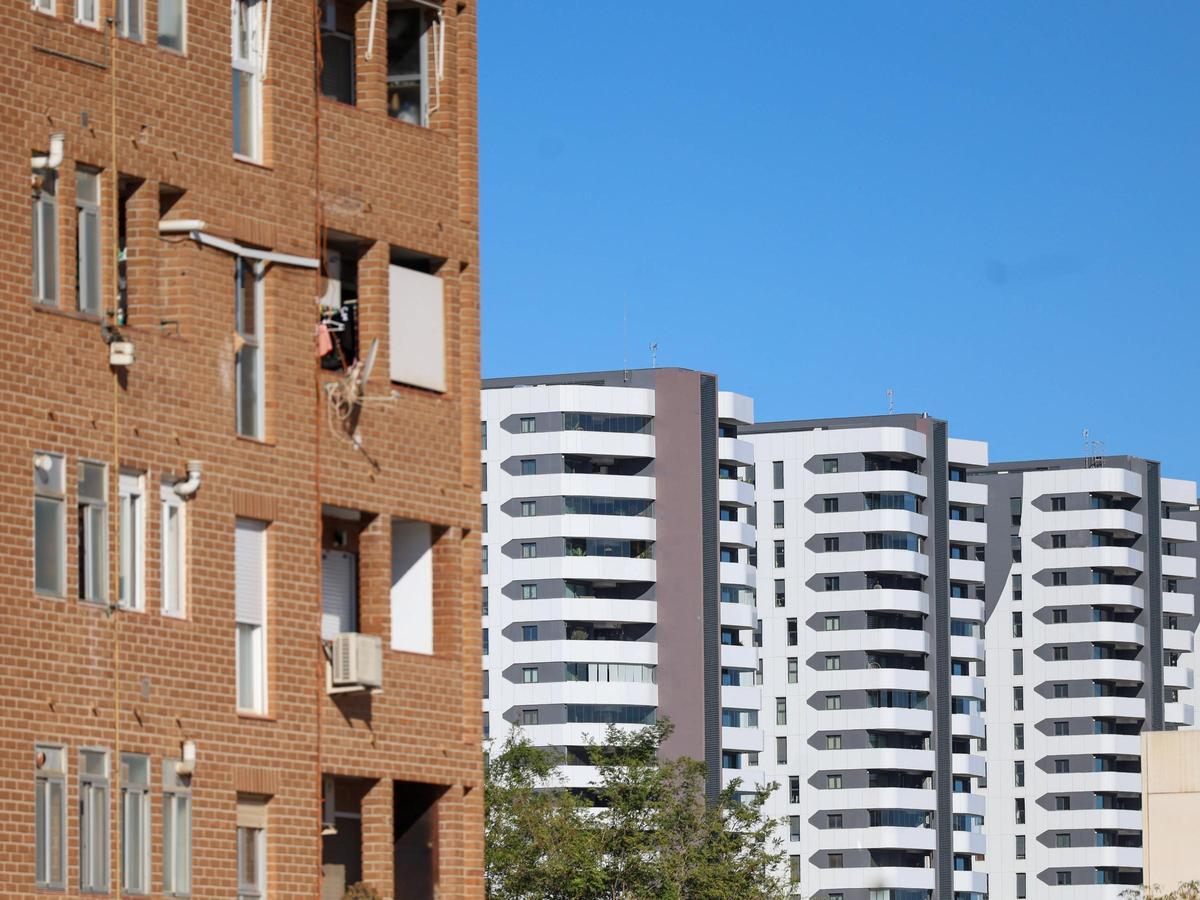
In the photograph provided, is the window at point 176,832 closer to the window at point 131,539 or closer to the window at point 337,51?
the window at point 131,539

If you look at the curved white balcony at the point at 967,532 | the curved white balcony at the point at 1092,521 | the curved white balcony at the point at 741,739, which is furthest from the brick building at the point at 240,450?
the curved white balcony at the point at 1092,521

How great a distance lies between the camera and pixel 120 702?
30094mm

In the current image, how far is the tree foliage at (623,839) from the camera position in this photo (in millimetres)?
84562

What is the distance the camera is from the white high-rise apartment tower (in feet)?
549

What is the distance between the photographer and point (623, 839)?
89.0 m

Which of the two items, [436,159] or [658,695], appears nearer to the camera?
[436,159]

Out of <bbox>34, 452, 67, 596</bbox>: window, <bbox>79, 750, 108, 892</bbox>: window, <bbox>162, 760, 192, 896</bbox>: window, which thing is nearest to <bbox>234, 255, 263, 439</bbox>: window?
<bbox>34, 452, 67, 596</bbox>: window

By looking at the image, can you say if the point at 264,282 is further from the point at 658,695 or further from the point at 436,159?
the point at 658,695

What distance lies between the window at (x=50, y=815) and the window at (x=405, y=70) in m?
11.7

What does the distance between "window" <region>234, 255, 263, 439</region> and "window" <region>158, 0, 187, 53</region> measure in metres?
2.74

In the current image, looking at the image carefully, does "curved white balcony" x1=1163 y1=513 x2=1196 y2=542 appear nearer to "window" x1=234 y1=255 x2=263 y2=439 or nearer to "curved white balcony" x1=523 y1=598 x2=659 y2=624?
"curved white balcony" x1=523 y1=598 x2=659 y2=624

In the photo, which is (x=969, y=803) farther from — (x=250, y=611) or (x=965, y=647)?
(x=250, y=611)

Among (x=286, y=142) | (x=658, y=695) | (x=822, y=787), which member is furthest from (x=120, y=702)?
(x=822, y=787)

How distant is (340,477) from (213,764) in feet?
14.7
